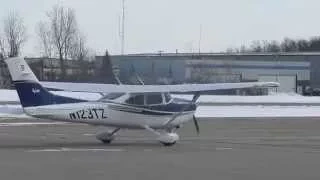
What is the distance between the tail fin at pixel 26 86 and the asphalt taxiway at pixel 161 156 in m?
1.33

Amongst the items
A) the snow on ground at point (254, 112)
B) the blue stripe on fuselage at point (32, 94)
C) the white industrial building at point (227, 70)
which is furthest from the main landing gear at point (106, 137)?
the white industrial building at point (227, 70)

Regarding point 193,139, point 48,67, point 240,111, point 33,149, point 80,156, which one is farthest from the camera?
point 48,67

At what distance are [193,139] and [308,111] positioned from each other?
25.4 meters

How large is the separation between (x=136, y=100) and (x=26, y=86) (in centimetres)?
350

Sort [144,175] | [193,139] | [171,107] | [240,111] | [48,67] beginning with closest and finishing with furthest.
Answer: [144,175], [171,107], [193,139], [240,111], [48,67]

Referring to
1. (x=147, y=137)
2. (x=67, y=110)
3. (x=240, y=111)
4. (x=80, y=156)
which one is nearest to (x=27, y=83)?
(x=67, y=110)

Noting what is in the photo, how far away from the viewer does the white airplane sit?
2036cm

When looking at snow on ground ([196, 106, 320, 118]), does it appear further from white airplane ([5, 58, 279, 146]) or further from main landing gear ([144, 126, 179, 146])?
main landing gear ([144, 126, 179, 146])

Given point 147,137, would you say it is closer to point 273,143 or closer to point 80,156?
point 273,143

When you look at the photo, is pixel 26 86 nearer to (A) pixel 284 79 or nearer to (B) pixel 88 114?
(B) pixel 88 114

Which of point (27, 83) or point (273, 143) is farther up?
point (27, 83)

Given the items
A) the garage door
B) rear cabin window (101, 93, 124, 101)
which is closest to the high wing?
rear cabin window (101, 93, 124, 101)

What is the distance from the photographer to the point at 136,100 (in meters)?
21.9

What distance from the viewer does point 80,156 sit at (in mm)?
17406
